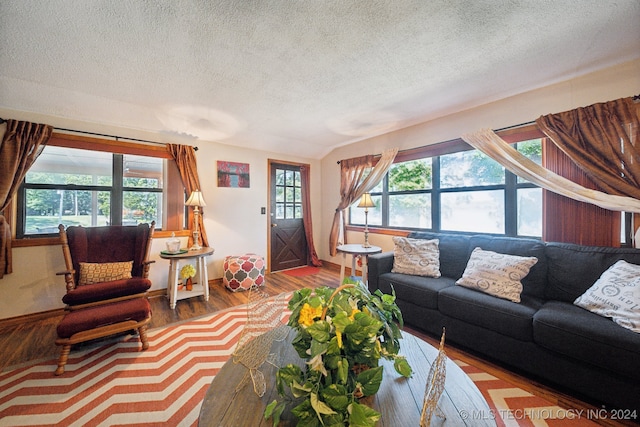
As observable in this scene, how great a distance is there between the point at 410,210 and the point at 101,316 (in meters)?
3.63

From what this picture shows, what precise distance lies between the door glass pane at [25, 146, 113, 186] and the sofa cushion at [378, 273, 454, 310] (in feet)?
11.9

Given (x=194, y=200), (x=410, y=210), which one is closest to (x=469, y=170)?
(x=410, y=210)

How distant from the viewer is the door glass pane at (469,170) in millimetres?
2707

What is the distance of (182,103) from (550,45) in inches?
134

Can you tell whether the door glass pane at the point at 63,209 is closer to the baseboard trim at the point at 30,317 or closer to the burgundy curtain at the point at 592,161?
the baseboard trim at the point at 30,317

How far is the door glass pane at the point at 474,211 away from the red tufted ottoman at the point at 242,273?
268 centimetres

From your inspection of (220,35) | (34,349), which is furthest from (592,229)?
(34,349)

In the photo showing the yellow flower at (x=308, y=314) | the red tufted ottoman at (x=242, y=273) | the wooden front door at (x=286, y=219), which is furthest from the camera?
the wooden front door at (x=286, y=219)

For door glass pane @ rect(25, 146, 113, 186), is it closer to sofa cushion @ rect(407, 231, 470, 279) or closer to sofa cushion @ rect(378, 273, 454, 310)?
sofa cushion @ rect(378, 273, 454, 310)

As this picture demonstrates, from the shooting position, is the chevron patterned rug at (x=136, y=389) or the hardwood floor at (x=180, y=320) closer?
the chevron patterned rug at (x=136, y=389)

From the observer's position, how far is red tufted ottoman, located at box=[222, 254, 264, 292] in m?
3.32

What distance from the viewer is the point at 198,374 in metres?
1.68

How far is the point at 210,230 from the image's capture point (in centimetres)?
366

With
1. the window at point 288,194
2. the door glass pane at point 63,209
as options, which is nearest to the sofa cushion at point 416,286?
the window at point 288,194
